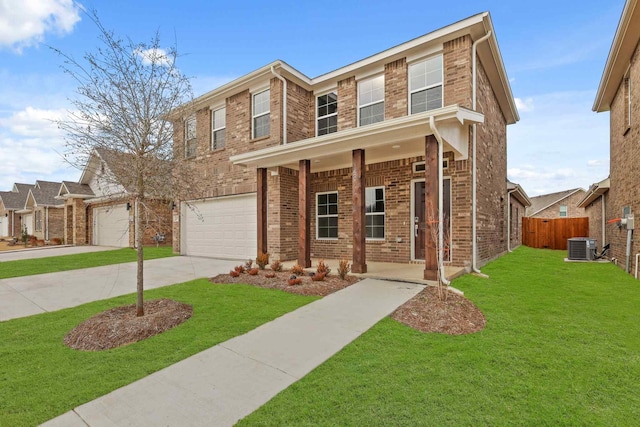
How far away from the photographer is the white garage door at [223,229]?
1035 centimetres

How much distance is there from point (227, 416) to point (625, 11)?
10402 mm

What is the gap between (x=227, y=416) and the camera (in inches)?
90.7

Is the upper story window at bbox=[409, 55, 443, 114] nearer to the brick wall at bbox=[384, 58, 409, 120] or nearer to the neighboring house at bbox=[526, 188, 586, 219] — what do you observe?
the brick wall at bbox=[384, 58, 409, 120]

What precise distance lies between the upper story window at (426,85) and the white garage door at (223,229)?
5867 mm

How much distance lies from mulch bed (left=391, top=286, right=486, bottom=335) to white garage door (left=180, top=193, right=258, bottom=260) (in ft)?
21.5

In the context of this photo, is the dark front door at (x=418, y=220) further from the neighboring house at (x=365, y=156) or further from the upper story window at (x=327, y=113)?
the upper story window at (x=327, y=113)

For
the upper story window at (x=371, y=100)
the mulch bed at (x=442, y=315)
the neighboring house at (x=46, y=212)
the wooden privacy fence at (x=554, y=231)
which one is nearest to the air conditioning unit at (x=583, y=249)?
the wooden privacy fence at (x=554, y=231)

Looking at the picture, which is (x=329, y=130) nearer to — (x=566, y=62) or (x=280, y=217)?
(x=280, y=217)

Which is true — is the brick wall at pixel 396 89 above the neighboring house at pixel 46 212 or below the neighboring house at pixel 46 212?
above

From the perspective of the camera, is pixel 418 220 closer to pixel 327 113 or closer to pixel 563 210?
pixel 327 113

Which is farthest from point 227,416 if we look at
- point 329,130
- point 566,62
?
point 566,62

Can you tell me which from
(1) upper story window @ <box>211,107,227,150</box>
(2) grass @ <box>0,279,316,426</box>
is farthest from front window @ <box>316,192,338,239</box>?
(1) upper story window @ <box>211,107,227,150</box>

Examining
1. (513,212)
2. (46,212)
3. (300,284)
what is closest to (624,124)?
(513,212)

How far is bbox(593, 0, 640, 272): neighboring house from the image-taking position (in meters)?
7.10
